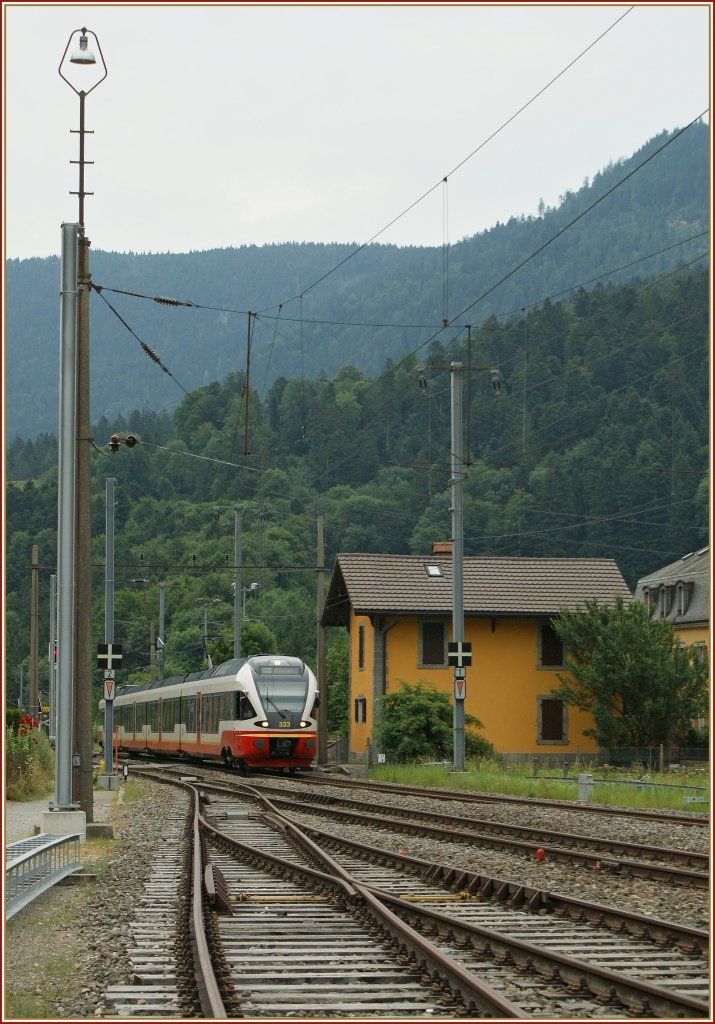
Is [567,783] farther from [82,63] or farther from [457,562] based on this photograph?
[82,63]

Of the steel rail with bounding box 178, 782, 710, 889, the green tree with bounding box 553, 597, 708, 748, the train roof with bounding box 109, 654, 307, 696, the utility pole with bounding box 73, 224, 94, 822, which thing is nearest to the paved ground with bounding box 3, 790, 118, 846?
the utility pole with bounding box 73, 224, 94, 822

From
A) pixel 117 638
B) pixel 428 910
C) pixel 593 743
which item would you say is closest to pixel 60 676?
pixel 428 910

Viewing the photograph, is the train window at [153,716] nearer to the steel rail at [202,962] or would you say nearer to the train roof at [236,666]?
the train roof at [236,666]

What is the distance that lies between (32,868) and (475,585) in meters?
36.1

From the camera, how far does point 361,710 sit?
48.5 meters

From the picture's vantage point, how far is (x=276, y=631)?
11812cm

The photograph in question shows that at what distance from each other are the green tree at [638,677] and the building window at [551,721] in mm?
4060

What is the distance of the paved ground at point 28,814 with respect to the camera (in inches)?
779

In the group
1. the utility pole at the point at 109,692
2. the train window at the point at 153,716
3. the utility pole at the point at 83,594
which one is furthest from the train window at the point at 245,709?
the utility pole at the point at 83,594

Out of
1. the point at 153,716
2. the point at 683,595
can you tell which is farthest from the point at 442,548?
the point at 153,716

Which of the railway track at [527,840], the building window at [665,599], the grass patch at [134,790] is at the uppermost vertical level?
the building window at [665,599]

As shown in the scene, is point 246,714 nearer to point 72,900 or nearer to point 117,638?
point 72,900

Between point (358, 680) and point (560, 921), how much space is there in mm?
38396

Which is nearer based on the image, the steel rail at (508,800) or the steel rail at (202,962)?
the steel rail at (202,962)
